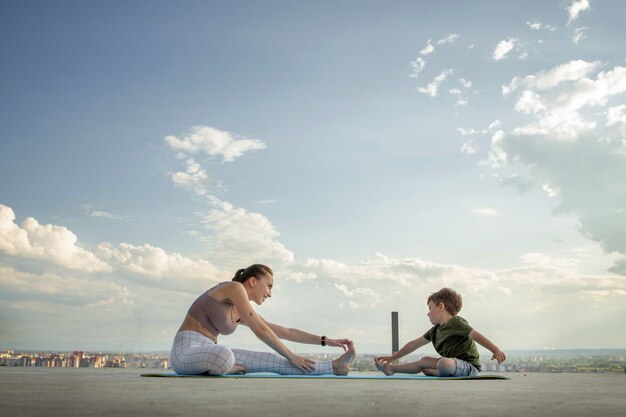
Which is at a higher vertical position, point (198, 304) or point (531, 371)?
point (198, 304)

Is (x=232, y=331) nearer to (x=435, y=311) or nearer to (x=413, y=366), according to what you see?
(x=413, y=366)

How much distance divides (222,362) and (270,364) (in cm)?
69

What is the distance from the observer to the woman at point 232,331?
4.88 m

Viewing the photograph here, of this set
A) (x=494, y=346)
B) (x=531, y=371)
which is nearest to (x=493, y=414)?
(x=494, y=346)

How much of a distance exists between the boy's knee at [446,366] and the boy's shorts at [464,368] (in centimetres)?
6

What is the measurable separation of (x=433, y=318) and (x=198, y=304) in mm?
2540

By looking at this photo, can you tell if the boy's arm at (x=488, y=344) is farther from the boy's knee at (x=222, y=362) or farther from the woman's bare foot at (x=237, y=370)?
the boy's knee at (x=222, y=362)

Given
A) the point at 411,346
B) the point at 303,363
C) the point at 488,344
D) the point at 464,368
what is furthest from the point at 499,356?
the point at 303,363

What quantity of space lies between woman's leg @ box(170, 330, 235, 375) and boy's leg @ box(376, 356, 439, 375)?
1855 mm

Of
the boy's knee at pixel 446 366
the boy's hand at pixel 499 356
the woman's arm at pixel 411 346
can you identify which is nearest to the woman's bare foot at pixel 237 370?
the woman's arm at pixel 411 346

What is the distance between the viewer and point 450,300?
618cm

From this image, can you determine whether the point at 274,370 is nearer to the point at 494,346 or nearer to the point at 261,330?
the point at 261,330

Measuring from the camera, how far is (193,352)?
4844 millimetres

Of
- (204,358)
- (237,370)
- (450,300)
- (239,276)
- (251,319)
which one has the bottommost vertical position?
(237,370)
